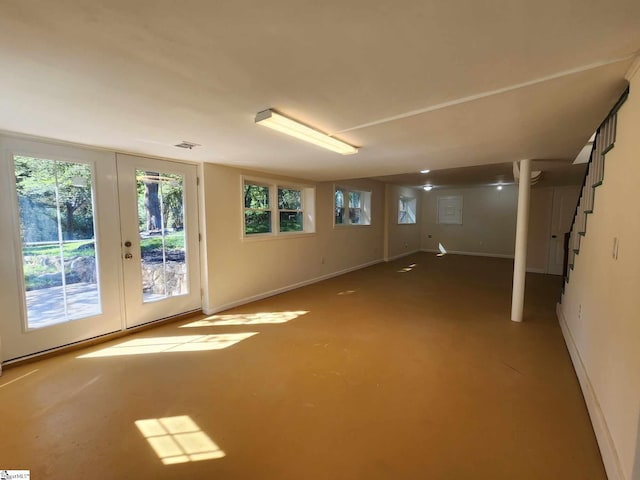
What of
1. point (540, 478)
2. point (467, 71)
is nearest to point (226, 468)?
point (540, 478)

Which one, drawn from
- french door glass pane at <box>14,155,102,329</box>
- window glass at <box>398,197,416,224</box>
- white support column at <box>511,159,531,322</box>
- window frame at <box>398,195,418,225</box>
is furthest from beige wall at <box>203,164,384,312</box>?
white support column at <box>511,159,531,322</box>

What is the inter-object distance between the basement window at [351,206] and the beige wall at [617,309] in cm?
449

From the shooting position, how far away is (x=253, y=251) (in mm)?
4316

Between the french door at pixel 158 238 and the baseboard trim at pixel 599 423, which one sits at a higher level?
the french door at pixel 158 238

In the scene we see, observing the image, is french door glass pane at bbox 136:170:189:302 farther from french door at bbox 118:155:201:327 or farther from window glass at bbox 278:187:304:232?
window glass at bbox 278:187:304:232

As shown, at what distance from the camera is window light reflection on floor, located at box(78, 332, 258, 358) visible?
273cm

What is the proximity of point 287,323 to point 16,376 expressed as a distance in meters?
2.48

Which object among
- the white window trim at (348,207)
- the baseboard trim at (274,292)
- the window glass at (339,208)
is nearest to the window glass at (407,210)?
the white window trim at (348,207)

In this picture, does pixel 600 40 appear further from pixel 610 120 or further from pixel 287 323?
pixel 287 323

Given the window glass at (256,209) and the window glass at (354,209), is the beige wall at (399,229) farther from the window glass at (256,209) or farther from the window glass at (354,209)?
the window glass at (256,209)

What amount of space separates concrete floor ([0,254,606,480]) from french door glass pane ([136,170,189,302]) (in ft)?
1.79

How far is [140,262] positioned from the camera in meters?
3.19

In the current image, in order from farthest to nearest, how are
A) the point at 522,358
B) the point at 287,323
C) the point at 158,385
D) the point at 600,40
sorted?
the point at 287,323 → the point at 522,358 → the point at 158,385 → the point at 600,40

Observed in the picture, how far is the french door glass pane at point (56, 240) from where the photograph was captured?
245 centimetres
